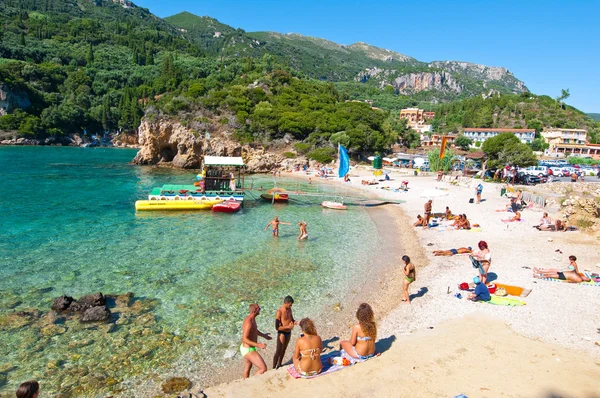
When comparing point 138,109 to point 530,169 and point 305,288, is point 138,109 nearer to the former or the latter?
point 530,169

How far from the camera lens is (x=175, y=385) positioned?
23.7 feet

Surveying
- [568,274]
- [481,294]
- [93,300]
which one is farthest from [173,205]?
[568,274]

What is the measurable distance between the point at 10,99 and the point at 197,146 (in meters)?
69.6

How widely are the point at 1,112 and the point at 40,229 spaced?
93.2 meters

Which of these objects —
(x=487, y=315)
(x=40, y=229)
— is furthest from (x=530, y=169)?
(x=40, y=229)

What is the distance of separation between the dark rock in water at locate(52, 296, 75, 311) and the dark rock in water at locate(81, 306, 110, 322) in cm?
85

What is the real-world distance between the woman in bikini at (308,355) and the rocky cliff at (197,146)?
44940 millimetres

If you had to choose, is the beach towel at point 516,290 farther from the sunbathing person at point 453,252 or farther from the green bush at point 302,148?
the green bush at point 302,148

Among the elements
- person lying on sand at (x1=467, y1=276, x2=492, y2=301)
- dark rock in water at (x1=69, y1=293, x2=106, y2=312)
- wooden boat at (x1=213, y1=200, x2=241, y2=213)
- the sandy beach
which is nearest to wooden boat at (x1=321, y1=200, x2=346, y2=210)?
wooden boat at (x1=213, y1=200, x2=241, y2=213)

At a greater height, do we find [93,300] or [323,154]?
[323,154]

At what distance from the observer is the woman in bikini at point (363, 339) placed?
6992 millimetres

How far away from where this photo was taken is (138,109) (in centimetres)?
9975

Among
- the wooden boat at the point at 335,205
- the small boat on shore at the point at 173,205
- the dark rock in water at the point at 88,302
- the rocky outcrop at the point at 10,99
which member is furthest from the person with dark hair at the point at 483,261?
the rocky outcrop at the point at 10,99

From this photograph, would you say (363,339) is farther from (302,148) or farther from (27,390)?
(302,148)
